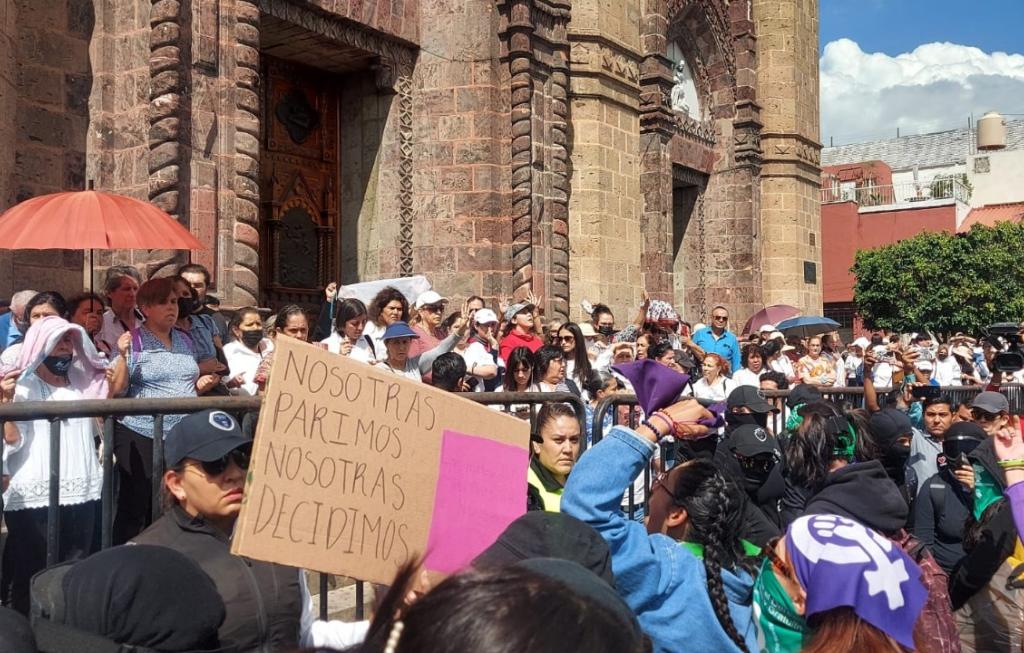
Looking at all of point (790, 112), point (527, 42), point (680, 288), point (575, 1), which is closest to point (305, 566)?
point (527, 42)

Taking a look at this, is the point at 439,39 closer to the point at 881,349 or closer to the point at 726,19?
the point at 881,349

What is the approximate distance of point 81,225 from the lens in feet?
19.3

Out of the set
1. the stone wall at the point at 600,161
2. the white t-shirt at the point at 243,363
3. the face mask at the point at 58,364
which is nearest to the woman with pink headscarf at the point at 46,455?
the face mask at the point at 58,364

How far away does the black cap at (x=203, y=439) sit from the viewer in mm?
3018

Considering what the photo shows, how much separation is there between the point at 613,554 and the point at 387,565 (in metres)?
0.68

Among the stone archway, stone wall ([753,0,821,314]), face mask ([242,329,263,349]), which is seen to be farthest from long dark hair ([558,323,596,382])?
stone wall ([753,0,821,314])

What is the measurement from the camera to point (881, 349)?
15367 mm

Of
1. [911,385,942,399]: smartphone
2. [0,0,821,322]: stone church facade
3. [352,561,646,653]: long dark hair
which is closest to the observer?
[352,561,646,653]: long dark hair

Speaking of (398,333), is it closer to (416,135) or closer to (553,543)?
(553,543)

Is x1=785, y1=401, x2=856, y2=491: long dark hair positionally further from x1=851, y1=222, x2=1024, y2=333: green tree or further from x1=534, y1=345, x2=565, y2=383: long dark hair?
x1=851, y1=222, x2=1024, y2=333: green tree

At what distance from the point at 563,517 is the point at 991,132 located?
6150cm

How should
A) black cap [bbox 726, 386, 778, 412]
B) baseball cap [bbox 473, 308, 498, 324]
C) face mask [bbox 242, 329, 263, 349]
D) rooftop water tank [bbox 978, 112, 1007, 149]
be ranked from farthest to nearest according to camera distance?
rooftop water tank [bbox 978, 112, 1007, 149], baseball cap [bbox 473, 308, 498, 324], face mask [bbox 242, 329, 263, 349], black cap [bbox 726, 386, 778, 412]

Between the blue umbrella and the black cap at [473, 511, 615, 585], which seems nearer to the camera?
the black cap at [473, 511, 615, 585]

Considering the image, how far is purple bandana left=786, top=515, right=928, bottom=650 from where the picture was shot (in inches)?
90.1
